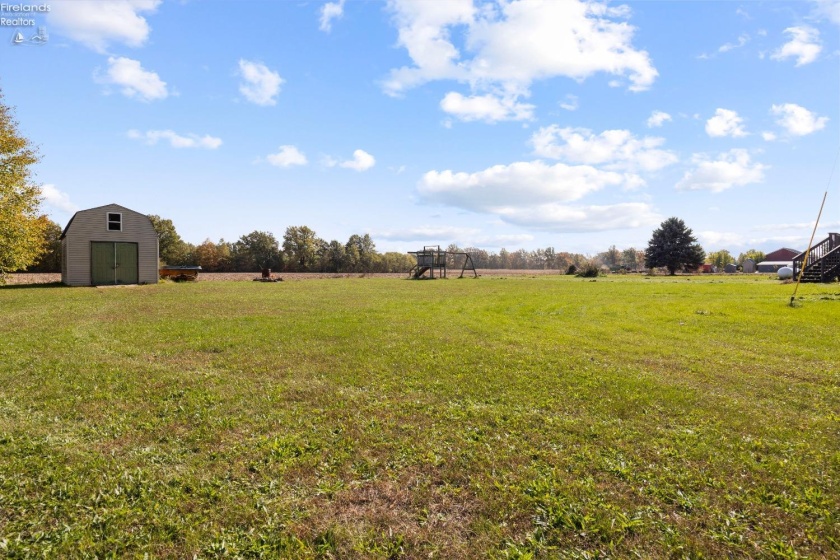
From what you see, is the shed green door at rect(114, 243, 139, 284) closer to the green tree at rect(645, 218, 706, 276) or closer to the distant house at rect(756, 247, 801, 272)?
the green tree at rect(645, 218, 706, 276)

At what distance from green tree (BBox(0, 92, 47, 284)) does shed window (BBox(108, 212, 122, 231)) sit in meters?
4.15

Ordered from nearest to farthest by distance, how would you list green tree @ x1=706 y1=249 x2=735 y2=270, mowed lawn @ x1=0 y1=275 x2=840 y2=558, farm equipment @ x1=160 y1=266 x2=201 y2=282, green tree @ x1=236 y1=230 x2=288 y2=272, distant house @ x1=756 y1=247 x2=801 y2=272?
1. mowed lawn @ x1=0 y1=275 x2=840 y2=558
2. farm equipment @ x1=160 y1=266 x2=201 y2=282
3. green tree @ x1=236 y1=230 x2=288 y2=272
4. distant house @ x1=756 y1=247 x2=801 y2=272
5. green tree @ x1=706 y1=249 x2=735 y2=270

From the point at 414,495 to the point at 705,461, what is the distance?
10.6 feet

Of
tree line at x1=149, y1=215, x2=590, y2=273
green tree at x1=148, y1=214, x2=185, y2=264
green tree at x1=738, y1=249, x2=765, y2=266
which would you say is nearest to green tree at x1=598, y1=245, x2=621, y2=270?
green tree at x1=738, y1=249, x2=765, y2=266

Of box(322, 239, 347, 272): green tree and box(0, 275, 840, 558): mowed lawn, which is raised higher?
box(322, 239, 347, 272): green tree

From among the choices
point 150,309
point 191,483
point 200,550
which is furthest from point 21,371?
point 150,309

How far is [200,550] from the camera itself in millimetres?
3248

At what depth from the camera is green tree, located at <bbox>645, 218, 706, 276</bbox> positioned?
2672 inches

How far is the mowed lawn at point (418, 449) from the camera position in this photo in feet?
11.2

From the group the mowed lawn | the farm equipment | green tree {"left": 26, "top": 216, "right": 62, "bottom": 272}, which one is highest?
green tree {"left": 26, "top": 216, "right": 62, "bottom": 272}

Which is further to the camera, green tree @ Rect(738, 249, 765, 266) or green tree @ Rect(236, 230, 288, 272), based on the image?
green tree @ Rect(738, 249, 765, 266)

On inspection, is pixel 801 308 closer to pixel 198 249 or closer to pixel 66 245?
pixel 66 245

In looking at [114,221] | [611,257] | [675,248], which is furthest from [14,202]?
[611,257]

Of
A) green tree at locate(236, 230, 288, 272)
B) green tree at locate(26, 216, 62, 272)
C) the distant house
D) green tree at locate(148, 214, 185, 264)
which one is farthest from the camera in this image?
the distant house
